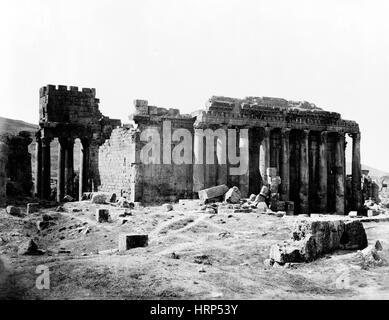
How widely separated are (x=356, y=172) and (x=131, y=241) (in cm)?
2467

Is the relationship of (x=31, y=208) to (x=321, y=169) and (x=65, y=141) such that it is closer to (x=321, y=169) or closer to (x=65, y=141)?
(x=65, y=141)

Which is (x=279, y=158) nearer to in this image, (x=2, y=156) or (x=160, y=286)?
(x=2, y=156)

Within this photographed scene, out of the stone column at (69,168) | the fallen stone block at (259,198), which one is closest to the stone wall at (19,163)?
the stone column at (69,168)

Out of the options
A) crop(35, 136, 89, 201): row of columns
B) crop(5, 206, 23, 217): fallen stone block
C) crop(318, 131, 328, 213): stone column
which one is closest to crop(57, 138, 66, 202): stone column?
crop(35, 136, 89, 201): row of columns

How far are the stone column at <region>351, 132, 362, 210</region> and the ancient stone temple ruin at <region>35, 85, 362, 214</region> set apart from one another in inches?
2.9

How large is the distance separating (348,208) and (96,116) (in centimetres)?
2033

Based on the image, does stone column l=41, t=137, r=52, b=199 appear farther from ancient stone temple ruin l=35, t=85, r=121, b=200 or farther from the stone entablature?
the stone entablature

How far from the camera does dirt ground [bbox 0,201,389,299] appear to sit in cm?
957

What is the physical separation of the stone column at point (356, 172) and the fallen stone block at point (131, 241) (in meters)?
23.7

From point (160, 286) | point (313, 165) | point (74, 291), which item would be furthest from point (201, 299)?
point (313, 165)

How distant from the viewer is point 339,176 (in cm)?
3400
